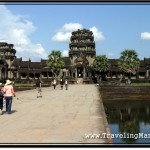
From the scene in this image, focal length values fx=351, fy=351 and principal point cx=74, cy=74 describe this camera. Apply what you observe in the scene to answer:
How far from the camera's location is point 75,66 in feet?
326

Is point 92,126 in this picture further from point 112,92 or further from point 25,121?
point 112,92

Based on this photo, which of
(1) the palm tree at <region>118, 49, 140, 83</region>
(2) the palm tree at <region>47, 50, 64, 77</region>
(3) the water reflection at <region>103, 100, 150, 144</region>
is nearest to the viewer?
(3) the water reflection at <region>103, 100, 150, 144</region>

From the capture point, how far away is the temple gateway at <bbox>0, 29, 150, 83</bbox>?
9981 cm

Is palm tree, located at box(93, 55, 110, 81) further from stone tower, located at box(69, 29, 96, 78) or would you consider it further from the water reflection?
the water reflection

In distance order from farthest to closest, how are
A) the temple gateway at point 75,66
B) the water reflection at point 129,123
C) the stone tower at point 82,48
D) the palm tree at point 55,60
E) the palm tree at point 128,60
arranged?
1. the stone tower at point 82,48
2. the temple gateway at point 75,66
3. the palm tree at point 55,60
4. the palm tree at point 128,60
5. the water reflection at point 129,123

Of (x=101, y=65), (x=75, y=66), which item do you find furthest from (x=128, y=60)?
(x=75, y=66)

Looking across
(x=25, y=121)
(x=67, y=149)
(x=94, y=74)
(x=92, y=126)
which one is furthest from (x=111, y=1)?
(x=94, y=74)

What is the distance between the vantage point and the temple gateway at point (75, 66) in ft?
327

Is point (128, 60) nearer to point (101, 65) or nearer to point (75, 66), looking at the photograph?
point (101, 65)

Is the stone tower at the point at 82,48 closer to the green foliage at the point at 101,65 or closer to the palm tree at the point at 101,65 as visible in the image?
the palm tree at the point at 101,65

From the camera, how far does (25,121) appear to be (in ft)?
46.0

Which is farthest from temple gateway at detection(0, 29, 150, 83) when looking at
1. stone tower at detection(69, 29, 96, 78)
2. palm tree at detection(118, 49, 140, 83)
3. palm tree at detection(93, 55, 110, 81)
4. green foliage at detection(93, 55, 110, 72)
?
palm tree at detection(118, 49, 140, 83)

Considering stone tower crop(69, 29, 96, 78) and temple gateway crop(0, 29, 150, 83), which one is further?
stone tower crop(69, 29, 96, 78)

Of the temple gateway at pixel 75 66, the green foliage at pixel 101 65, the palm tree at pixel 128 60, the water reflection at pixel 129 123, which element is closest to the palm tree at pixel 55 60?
the temple gateway at pixel 75 66
